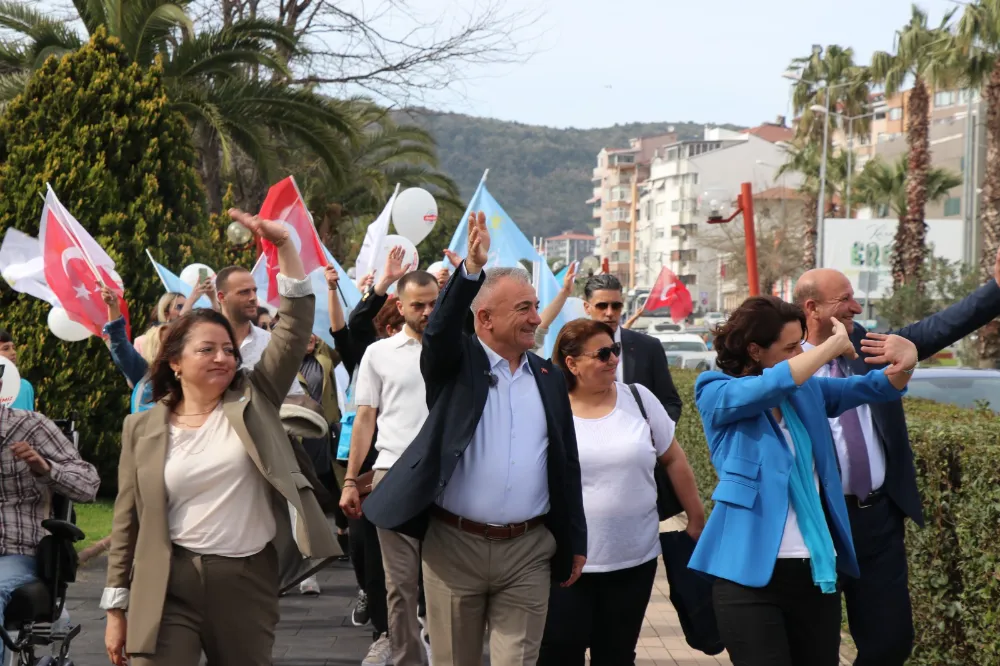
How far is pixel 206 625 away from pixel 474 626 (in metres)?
0.91

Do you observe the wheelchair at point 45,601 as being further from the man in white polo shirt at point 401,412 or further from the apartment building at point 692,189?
the apartment building at point 692,189

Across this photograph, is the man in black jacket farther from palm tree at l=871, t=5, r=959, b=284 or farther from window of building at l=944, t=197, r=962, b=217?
window of building at l=944, t=197, r=962, b=217

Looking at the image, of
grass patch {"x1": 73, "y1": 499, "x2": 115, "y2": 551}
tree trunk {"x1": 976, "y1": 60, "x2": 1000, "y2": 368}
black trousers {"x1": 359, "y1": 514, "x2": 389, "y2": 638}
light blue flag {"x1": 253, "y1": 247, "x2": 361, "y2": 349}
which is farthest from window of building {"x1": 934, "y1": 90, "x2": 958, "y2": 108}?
black trousers {"x1": 359, "y1": 514, "x2": 389, "y2": 638}

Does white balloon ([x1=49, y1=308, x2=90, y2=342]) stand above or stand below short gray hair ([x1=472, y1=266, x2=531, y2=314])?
below

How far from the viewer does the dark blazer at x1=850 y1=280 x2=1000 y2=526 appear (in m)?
5.21

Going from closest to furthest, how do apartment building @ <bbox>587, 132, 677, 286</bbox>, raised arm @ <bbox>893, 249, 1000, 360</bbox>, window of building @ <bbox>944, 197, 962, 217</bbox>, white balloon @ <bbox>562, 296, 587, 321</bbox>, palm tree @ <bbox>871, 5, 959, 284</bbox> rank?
raised arm @ <bbox>893, 249, 1000, 360</bbox>, white balloon @ <bbox>562, 296, 587, 321</bbox>, palm tree @ <bbox>871, 5, 959, 284</bbox>, window of building @ <bbox>944, 197, 962, 217</bbox>, apartment building @ <bbox>587, 132, 677, 286</bbox>

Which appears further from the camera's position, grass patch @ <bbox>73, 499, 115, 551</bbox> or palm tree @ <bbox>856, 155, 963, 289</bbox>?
palm tree @ <bbox>856, 155, 963, 289</bbox>

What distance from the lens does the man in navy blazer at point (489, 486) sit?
15.4 feet

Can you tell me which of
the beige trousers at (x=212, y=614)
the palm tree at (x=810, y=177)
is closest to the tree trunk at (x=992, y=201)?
the palm tree at (x=810, y=177)

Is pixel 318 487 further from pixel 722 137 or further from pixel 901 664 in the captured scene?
pixel 722 137

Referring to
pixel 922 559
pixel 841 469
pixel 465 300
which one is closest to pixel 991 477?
pixel 841 469

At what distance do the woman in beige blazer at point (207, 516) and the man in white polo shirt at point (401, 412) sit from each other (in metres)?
1.80

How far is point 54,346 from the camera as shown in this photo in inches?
520

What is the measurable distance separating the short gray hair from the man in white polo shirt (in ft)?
5.84
